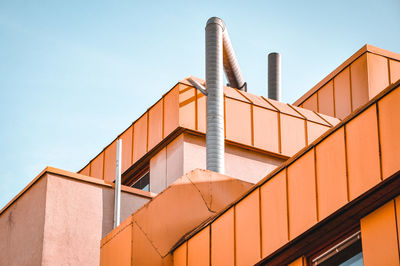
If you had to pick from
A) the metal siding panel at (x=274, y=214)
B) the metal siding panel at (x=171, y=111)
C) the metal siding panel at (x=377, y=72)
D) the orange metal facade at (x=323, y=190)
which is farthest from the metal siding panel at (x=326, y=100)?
the metal siding panel at (x=274, y=214)

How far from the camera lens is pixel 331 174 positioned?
38.3ft

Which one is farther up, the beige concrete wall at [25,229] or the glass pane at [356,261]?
the beige concrete wall at [25,229]

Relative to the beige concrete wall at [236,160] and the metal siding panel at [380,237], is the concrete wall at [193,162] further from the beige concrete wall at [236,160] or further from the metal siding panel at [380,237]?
the metal siding panel at [380,237]

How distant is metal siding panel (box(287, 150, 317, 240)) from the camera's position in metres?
12.0

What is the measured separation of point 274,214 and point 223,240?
1.48 m

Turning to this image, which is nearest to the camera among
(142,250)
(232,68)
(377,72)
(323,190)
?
(323,190)

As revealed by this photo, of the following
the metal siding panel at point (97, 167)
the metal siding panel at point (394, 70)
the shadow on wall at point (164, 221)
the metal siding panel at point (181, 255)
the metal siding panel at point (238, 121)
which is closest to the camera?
the metal siding panel at point (181, 255)

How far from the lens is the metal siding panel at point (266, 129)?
2170 centimetres

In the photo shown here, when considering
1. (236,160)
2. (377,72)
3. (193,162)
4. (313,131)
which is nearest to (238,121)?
(236,160)

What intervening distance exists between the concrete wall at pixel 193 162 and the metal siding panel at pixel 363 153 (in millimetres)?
9009

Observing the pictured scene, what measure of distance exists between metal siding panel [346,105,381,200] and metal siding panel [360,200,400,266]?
0.35 m

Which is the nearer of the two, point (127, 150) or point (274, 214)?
point (274, 214)

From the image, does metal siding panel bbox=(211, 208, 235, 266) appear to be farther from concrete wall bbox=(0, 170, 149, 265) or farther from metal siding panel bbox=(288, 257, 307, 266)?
concrete wall bbox=(0, 170, 149, 265)

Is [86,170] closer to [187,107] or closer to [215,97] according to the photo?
[187,107]
